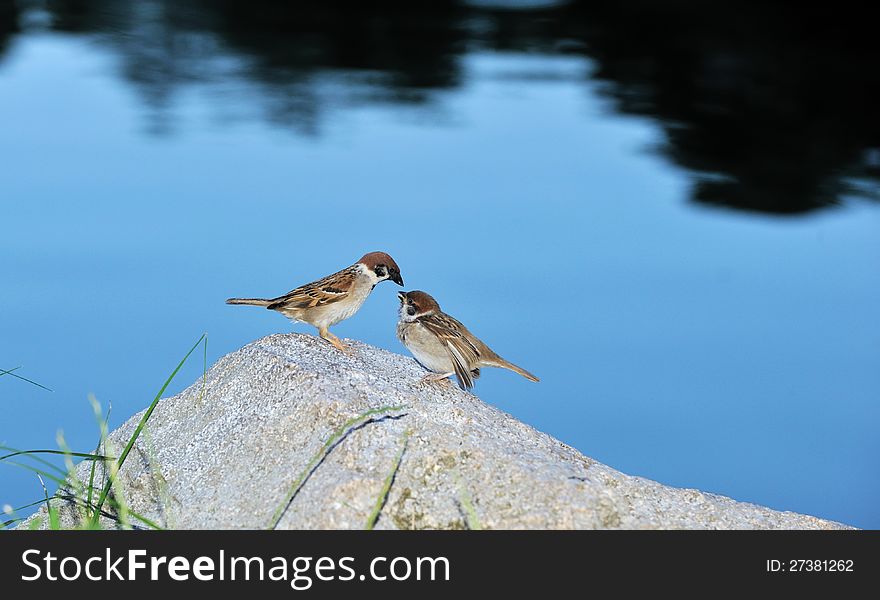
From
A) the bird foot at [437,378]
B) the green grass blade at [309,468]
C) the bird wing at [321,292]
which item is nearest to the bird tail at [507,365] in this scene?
the bird foot at [437,378]

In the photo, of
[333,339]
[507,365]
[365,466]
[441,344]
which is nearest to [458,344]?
[441,344]

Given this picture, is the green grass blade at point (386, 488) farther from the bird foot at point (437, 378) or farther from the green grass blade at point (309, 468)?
the bird foot at point (437, 378)

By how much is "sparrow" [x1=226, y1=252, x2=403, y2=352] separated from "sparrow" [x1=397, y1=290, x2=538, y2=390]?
0.70 ft

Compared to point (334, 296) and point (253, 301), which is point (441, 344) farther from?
point (253, 301)

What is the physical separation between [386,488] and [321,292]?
1.61 metres

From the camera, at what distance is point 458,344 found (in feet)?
13.7

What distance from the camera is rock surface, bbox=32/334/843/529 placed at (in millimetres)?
3252

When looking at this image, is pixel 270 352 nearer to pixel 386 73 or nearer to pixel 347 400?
pixel 347 400

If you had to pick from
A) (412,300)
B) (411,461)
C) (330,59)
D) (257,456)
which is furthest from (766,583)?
(330,59)

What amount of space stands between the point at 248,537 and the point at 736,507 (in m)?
1.94

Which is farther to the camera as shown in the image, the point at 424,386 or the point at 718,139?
the point at 718,139

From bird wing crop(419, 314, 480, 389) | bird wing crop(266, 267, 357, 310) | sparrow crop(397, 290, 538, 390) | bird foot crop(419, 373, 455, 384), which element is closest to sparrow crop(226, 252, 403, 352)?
bird wing crop(266, 267, 357, 310)

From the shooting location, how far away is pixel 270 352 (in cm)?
412

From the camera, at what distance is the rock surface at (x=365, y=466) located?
3.25 m
